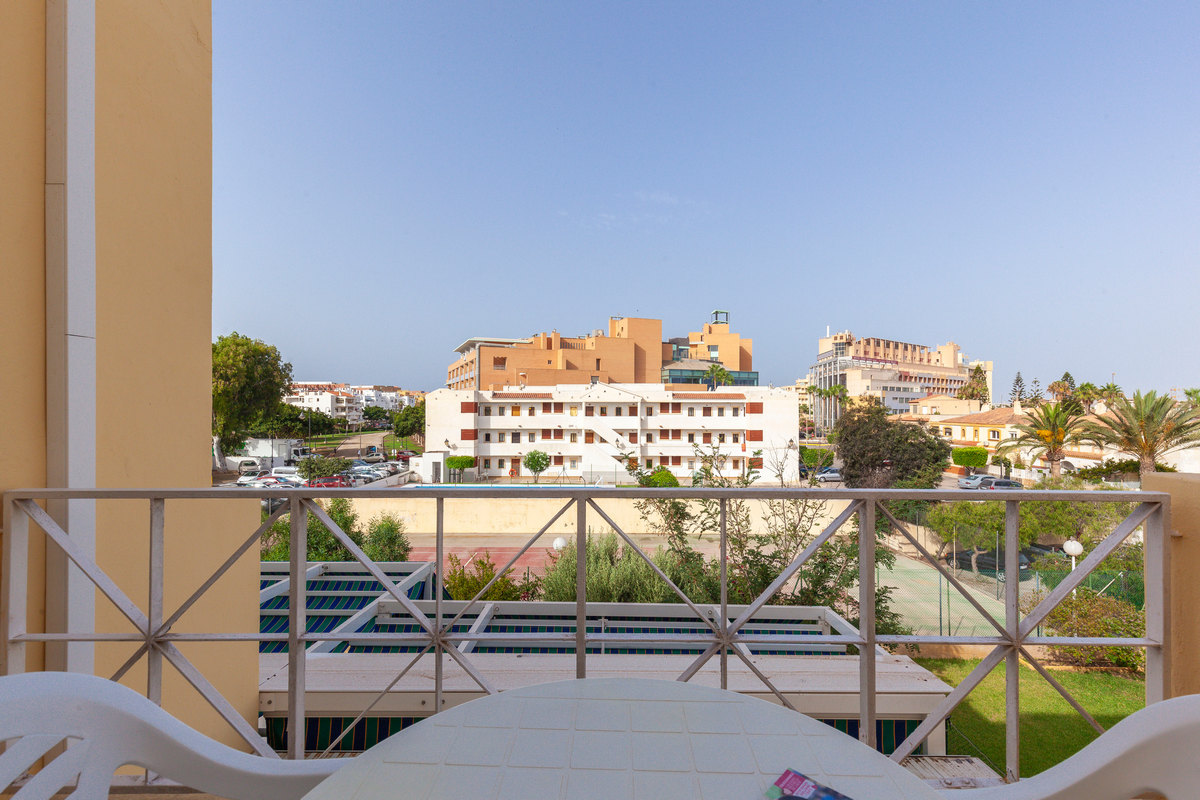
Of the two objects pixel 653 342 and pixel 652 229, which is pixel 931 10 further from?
pixel 652 229

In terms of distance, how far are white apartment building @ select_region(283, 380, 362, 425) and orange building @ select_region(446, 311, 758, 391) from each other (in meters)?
14.2

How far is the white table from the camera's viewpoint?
2.29 ft

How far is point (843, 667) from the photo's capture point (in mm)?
3061

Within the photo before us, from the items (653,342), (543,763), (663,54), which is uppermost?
(663,54)

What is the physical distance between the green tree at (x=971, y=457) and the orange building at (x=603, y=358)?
2096 centimetres

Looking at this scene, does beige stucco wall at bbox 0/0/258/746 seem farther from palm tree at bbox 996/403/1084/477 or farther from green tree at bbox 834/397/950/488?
green tree at bbox 834/397/950/488

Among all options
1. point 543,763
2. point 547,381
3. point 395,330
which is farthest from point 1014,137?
point 395,330

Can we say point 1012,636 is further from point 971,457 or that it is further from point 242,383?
point 971,457

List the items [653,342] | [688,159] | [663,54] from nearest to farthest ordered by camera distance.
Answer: [663,54] < [653,342] < [688,159]

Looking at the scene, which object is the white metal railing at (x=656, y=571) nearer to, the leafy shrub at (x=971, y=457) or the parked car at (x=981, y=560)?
the parked car at (x=981, y=560)

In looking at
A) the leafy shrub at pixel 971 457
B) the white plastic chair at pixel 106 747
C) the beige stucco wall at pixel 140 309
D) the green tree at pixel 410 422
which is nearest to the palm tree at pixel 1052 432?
the leafy shrub at pixel 971 457

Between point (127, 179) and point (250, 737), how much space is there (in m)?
2.13

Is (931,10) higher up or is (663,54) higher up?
(663,54)

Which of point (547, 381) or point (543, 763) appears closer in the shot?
point (543, 763)
